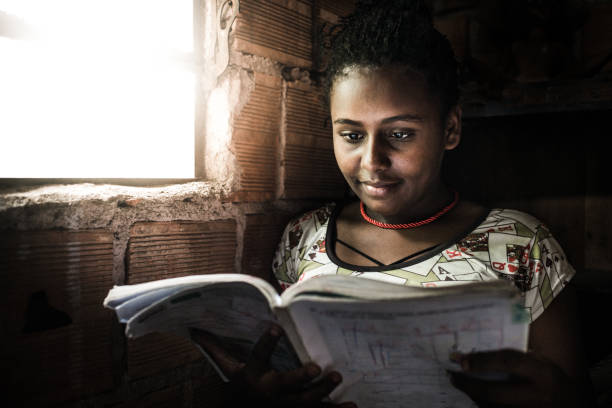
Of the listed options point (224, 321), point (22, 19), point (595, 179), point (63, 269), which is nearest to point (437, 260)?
point (224, 321)

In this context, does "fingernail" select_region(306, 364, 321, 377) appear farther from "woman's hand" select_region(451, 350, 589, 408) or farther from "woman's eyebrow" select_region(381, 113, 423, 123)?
"woman's eyebrow" select_region(381, 113, 423, 123)

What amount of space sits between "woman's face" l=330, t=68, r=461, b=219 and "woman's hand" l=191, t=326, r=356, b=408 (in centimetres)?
41

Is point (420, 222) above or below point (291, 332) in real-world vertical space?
above

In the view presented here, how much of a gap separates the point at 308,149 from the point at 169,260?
1.68ft

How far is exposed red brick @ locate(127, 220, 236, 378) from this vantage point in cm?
85

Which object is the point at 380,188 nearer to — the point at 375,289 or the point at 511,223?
the point at 511,223

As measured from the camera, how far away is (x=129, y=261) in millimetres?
837

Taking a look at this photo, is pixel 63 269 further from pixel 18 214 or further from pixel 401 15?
pixel 401 15

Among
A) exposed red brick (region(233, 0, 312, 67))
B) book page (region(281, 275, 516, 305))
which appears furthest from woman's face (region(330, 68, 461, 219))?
book page (region(281, 275, 516, 305))

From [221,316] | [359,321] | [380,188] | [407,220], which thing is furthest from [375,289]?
[407,220]

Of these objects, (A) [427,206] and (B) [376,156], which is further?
(A) [427,206]

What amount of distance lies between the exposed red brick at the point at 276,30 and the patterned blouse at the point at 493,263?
55cm

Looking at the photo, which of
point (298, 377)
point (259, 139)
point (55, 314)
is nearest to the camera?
point (298, 377)

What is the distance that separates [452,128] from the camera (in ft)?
3.02
